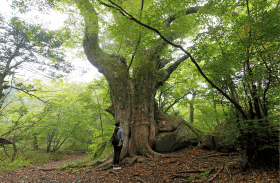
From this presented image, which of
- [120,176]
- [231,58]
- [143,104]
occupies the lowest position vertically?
[120,176]

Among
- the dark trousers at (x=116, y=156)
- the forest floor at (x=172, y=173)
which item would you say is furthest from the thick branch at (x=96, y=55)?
the forest floor at (x=172, y=173)

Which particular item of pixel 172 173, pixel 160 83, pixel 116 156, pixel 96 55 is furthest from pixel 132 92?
pixel 172 173

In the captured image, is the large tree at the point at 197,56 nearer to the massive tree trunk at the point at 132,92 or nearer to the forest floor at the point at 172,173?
the massive tree trunk at the point at 132,92

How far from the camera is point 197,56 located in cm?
368

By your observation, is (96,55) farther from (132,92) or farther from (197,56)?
(197,56)

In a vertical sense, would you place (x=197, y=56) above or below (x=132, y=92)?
above

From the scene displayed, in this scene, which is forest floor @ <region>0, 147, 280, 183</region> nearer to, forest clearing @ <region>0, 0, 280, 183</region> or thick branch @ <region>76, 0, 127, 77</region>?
forest clearing @ <region>0, 0, 280, 183</region>

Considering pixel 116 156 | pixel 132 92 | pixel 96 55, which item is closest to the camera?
pixel 116 156

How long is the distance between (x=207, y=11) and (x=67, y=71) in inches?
212

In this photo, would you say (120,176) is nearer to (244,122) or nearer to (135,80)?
(244,122)

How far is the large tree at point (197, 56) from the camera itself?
9.58ft

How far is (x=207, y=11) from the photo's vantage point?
3.68 meters

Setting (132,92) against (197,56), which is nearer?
(197,56)

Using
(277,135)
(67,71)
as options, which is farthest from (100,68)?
(277,135)
